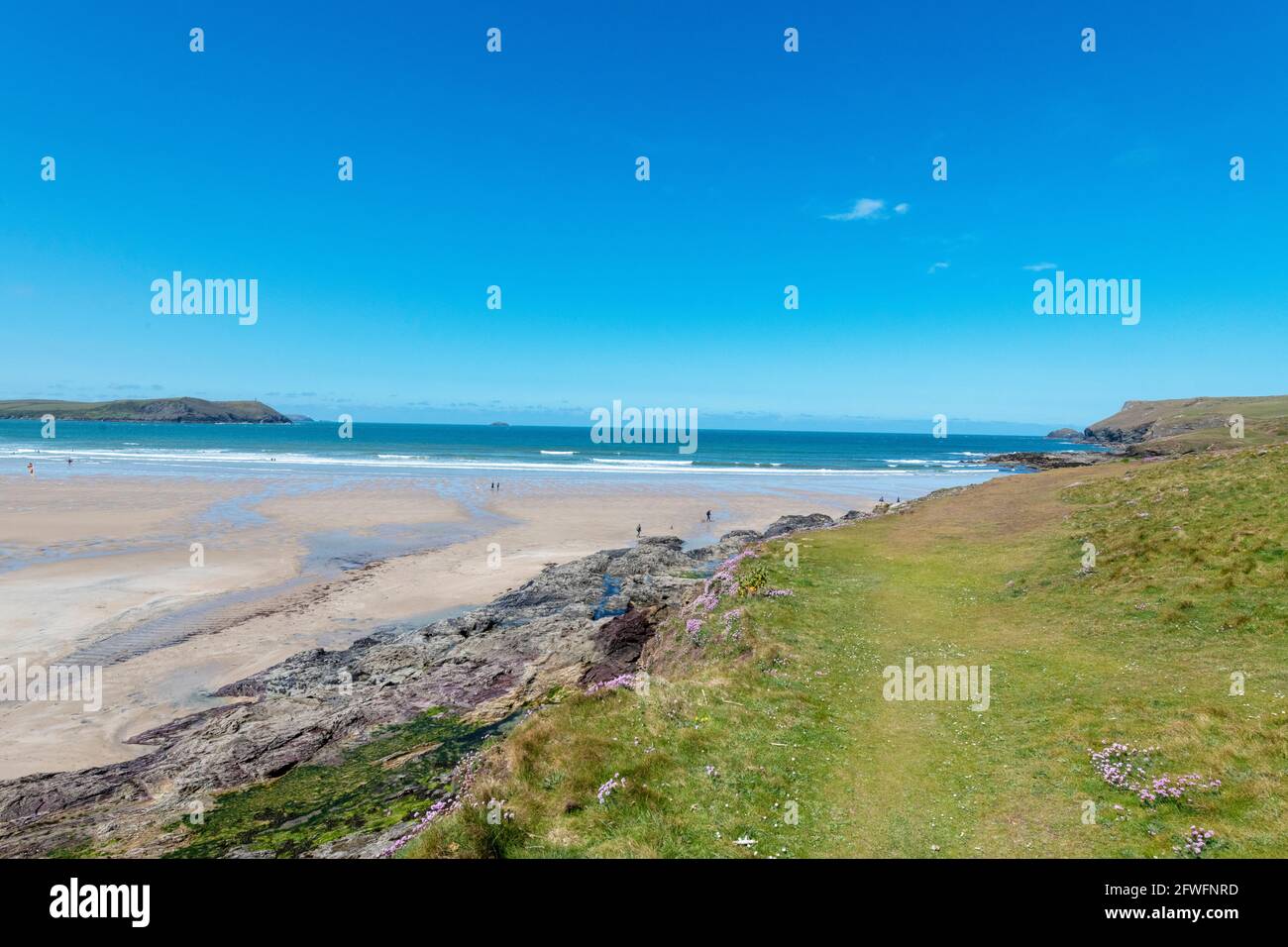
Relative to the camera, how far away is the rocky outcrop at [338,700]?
11.5 m

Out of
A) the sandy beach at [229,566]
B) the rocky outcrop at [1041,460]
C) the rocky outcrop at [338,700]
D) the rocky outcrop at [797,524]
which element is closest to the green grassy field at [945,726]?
the rocky outcrop at [338,700]

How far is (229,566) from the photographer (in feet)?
110

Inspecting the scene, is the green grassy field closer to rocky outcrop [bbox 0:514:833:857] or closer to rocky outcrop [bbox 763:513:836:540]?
rocky outcrop [bbox 0:514:833:857]

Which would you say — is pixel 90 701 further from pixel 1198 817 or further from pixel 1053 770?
pixel 1198 817

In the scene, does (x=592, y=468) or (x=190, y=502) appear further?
(x=592, y=468)

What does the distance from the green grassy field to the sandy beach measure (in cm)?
1329

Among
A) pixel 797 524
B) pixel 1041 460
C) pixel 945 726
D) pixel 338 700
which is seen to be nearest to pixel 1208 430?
pixel 1041 460

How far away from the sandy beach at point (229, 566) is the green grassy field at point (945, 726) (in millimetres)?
13288

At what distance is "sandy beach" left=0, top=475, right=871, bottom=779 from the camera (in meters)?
18.8

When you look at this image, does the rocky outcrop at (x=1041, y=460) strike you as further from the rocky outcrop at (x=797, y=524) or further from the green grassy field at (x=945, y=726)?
the green grassy field at (x=945, y=726)

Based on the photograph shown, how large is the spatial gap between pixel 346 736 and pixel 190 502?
180 feet
